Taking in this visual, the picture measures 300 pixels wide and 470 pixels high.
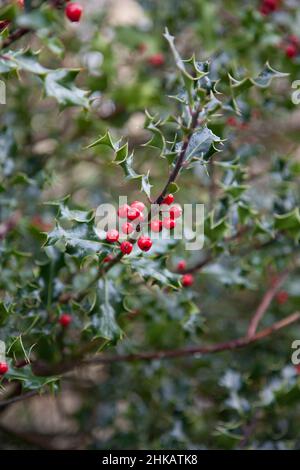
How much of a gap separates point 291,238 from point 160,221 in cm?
62

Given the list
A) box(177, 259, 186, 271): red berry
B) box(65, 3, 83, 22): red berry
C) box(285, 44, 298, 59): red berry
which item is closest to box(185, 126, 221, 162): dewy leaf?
box(65, 3, 83, 22): red berry

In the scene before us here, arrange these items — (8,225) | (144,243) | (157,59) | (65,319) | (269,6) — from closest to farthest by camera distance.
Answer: (144,243) → (65,319) → (8,225) → (269,6) → (157,59)

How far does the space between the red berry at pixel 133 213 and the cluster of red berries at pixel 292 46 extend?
1.14m

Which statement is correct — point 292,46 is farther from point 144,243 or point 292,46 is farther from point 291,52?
point 144,243

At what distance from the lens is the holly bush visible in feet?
3.94

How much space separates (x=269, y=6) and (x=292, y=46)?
20 cm

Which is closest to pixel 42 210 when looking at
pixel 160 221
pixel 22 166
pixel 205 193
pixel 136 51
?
pixel 22 166

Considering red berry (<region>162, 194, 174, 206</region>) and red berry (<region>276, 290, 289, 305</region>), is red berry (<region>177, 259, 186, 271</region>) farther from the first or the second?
red berry (<region>276, 290, 289, 305</region>)

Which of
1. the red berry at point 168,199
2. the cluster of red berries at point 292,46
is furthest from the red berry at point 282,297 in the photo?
the red berry at point 168,199

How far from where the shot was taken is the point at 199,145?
115cm

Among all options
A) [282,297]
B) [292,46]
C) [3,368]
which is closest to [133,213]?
[3,368]

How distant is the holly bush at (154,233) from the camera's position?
1.20m

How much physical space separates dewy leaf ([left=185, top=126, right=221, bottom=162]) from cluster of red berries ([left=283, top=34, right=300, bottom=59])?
1027mm

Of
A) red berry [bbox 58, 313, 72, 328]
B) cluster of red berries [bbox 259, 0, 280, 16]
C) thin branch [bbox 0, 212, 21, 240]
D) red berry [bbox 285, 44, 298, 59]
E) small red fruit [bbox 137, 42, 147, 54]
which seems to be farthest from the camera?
small red fruit [bbox 137, 42, 147, 54]
